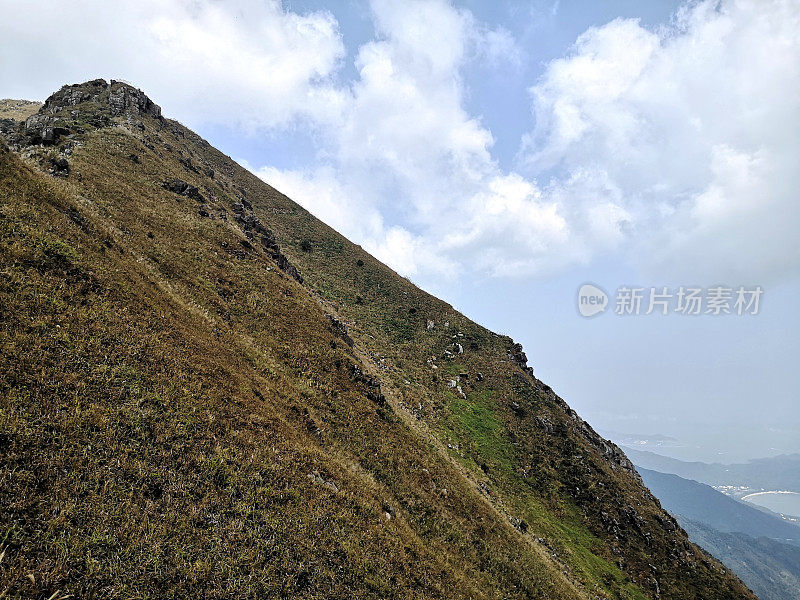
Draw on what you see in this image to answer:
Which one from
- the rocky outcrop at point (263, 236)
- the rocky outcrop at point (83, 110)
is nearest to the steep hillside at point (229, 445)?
the rocky outcrop at point (263, 236)

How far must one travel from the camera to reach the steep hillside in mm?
9297

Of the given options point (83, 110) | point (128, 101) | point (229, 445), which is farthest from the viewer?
point (128, 101)

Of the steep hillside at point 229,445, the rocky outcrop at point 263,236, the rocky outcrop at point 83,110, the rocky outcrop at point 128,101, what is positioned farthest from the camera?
the rocky outcrop at point 128,101

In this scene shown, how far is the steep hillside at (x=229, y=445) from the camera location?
9.30 meters

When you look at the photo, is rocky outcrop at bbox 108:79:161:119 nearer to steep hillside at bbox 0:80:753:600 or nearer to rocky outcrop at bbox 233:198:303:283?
steep hillside at bbox 0:80:753:600

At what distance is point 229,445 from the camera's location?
13516mm

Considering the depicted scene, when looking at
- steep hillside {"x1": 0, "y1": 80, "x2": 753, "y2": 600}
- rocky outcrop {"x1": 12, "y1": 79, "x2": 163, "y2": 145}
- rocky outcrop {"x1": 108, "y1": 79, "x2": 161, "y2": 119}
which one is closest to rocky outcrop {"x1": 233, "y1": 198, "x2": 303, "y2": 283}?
steep hillside {"x1": 0, "y1": 80, "x2": 753, "y2": 600}

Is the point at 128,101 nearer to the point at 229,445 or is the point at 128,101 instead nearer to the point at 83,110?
the point at 83,110

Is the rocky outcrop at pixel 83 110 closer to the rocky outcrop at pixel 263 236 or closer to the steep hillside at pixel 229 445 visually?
the steep hillside at pixel 229 445

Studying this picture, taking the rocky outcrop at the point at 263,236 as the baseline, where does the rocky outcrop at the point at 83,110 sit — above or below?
above

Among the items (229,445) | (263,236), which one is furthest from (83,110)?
(229,445)

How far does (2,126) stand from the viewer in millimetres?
51250

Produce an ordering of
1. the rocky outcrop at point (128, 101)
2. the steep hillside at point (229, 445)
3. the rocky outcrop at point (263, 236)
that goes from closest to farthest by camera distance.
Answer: the steep hillside at point (229, 445)
the rocky outcrop at point (263, 236)
the rocky outcrop at point (128, 101)

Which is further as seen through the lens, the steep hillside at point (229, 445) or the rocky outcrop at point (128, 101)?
the rocky outcrop at point (128, 101)
